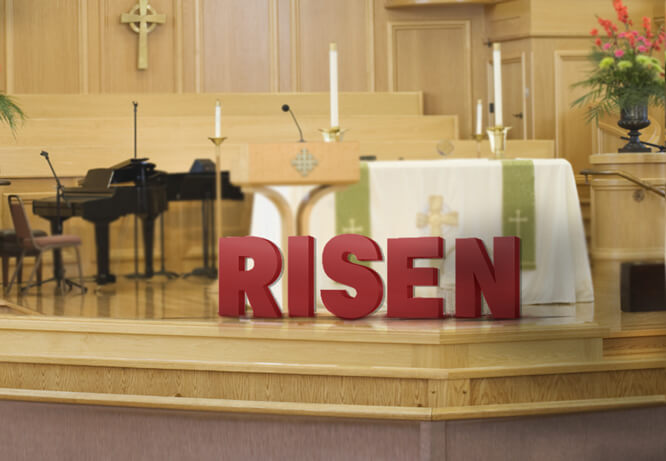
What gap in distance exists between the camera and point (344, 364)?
3568mm

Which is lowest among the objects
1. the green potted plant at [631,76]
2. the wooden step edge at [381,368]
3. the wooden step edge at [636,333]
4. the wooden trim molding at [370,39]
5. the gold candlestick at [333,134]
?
the wooden step edge at [381,368]

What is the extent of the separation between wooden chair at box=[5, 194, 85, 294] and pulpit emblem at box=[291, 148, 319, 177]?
A: 83.6 inches

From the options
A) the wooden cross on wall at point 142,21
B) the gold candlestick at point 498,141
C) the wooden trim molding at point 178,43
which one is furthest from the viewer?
the wooden trim molding at point 178,43

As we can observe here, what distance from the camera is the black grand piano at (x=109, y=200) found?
537cm

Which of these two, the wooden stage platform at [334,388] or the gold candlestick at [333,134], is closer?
the wooden stage platform at [334,388]

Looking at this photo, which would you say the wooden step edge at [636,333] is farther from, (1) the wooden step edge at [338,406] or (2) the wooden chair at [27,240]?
(2) the wooden chair at [27,240]

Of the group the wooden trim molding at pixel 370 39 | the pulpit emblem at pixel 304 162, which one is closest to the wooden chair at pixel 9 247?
the pulpit emblem at pixel 304 162

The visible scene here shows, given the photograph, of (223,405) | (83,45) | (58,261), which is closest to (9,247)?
(58,261)

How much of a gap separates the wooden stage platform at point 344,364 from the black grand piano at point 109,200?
60.0 inches

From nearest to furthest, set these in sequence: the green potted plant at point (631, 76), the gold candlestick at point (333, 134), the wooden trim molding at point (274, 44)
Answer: the gold candlestick at point (333, 134) < the green potted plant at point (631, 76) < the wooden trim molding at point (274, 44)

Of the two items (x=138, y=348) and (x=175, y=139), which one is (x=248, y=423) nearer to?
(x=138, y=348)

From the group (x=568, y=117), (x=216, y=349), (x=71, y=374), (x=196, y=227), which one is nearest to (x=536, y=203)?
(x=216, y=349)

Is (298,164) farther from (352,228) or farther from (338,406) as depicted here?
(338,406)

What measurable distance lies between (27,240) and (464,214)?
101 inches
